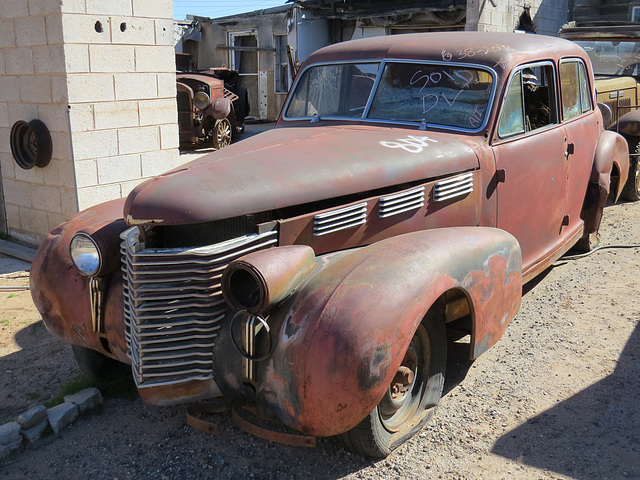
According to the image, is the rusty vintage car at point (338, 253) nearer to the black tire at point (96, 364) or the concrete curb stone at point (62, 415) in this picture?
the black tire at point (96, 364)

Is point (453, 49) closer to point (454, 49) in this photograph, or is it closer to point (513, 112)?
point (454, 49)

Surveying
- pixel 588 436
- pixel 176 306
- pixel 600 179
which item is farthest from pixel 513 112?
pixel 176 306

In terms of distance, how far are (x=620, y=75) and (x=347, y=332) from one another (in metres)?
8.15

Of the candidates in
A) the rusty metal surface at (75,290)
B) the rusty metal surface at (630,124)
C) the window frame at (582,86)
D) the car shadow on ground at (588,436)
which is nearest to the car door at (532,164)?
the window frame at (582,86)

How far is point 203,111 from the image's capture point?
13.7 m

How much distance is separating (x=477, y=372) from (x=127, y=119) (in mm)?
4240

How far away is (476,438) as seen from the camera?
10.6ft

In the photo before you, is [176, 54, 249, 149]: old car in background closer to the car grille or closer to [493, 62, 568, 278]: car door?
[493, 62, 568, 278]: car door

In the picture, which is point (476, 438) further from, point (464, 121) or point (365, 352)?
point (464, 121)

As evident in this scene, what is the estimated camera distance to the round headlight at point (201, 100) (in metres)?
13.3

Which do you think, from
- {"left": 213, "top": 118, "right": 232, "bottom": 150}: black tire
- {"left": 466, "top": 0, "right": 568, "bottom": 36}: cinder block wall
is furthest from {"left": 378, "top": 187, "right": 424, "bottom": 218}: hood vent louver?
{"left": 466, "top": 0, "right": 568, "bottom": 36}: cinder block wall

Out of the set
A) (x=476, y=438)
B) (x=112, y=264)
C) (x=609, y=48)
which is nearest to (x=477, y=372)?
(x=476, y=438)

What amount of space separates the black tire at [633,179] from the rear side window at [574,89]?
105 inches

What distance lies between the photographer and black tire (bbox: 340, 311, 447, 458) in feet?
9.61
